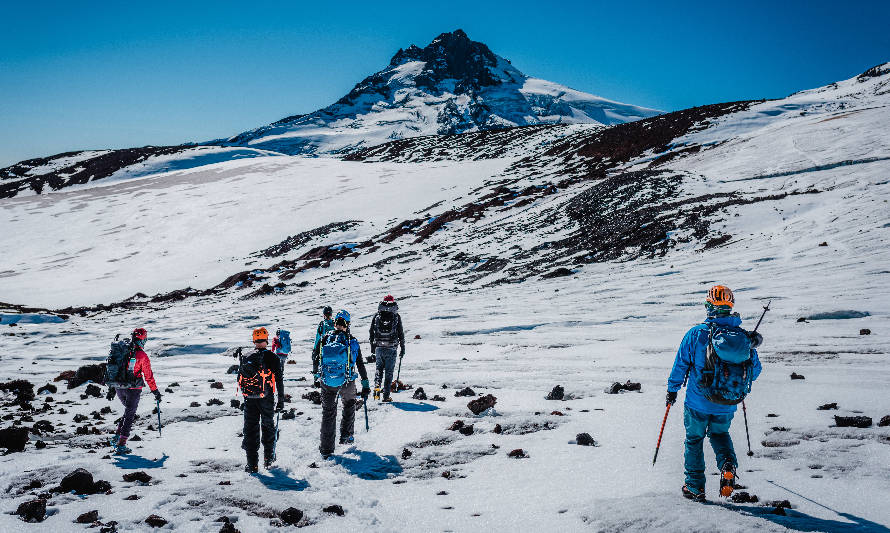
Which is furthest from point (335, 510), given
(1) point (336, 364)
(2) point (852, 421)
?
(2) point (852, 421)

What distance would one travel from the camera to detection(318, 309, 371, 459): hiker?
28.4ft

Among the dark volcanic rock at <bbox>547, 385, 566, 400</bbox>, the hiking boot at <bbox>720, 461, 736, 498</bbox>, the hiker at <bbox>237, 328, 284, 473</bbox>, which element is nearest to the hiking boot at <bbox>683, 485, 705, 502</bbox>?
the hiking boot at <bbox>720, 461, 736, 498</bbox>

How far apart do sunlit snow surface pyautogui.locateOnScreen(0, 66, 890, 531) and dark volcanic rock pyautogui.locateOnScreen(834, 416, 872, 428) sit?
5.1 inches

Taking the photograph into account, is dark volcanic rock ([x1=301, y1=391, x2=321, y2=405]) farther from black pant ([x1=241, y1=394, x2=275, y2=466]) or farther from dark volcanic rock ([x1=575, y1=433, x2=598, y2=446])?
dark volcanic rock ([x1=575, y1=433, x2=598, y2=446])

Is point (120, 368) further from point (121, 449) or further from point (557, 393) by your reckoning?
point (557, 393)

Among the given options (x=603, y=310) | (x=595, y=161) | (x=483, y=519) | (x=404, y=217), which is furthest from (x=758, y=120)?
(x=483, y=519)

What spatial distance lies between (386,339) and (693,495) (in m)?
7.70

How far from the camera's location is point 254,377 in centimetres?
816

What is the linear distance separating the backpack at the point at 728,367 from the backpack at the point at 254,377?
6.37 m

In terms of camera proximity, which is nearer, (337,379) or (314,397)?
(337,379)

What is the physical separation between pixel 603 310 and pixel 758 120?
169ft

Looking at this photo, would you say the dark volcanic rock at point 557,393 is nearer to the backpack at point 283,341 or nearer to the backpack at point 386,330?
the backpack at point 386,330

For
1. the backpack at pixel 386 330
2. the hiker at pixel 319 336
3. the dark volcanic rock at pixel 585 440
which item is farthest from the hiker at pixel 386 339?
the dark volcanic rock at pixel 585 440

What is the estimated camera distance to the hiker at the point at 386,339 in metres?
12.0
